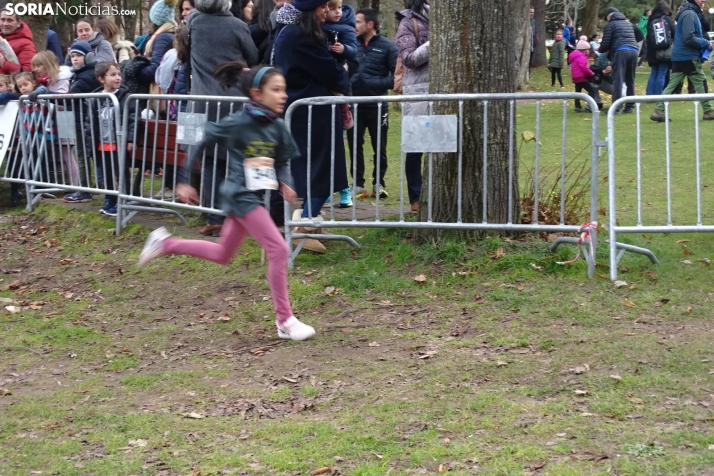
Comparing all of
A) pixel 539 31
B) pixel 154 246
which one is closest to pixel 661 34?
pixel 154 246

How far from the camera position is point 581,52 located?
18516 millimetres

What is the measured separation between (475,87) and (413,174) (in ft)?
6.69

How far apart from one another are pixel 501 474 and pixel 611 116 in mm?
3617

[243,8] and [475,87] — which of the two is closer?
[475,87]

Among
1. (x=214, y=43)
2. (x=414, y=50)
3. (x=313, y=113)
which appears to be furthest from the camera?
(x=414, y=50)

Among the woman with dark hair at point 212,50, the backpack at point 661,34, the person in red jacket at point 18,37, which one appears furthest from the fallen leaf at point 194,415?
the backpack at point 661,34

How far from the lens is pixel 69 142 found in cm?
1070

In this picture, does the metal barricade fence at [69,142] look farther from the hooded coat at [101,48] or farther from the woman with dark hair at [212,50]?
the hooded coat at [101,48]

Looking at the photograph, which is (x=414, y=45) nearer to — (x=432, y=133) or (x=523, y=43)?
(x=432, y=133)

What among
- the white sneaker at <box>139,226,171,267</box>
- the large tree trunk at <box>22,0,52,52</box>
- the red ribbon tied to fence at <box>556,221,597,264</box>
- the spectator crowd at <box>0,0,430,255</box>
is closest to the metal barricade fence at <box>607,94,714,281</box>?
the red ribbon tied to fence at <box>556,221,597,264</box>

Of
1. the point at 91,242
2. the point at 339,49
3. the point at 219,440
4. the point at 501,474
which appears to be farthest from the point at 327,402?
the point at 91,242

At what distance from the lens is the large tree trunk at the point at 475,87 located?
24.0ft

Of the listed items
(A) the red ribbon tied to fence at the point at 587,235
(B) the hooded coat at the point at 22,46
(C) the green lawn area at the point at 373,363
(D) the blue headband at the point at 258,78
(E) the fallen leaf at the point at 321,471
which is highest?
(B) the hooded coat at the point at 22,46

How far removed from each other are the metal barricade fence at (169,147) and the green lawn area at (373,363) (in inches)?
26.8
